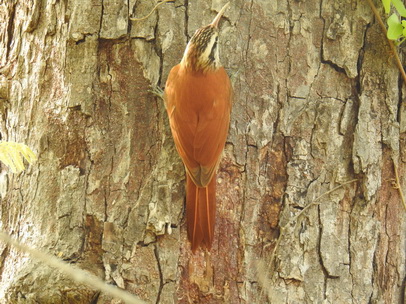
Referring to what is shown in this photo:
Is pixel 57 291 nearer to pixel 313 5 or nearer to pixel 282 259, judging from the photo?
pixel 282 259

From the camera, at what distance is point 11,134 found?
2549mm

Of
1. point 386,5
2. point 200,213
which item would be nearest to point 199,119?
point 200,213

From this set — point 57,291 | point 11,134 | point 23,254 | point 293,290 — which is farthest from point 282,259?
point 11,134

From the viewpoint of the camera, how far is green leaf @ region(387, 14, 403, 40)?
2395 mm

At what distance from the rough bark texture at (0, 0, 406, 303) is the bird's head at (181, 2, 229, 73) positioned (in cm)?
5

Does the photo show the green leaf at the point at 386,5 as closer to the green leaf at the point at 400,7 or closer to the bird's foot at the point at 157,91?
the green leaf at the point at 400,7

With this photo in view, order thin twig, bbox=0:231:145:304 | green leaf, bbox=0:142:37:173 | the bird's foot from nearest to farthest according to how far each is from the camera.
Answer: thin twig, bbox=0:231:145:304 → green leaf, bbox=0:142:37:173 → the bird's foot

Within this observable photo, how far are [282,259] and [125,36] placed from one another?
1.09 metres

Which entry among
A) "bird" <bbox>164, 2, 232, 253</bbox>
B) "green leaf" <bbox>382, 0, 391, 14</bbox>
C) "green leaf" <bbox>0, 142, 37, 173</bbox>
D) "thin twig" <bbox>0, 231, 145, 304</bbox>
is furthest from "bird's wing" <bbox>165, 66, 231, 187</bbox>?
"thin twig" <bbox>0, 231, 145, 304</bbox>

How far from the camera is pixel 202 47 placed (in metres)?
2.36

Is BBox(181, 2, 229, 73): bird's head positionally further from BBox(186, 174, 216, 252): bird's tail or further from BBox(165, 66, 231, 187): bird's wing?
BBox(186, 174, 216, 252): bird's tail

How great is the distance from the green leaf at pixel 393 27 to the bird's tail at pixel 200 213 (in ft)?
3.15

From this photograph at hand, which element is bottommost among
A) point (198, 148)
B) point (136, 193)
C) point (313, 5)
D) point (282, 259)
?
point (282, 259)

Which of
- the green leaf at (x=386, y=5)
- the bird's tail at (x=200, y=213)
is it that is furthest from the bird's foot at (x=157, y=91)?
the green leaf at (x=386, y=5)
